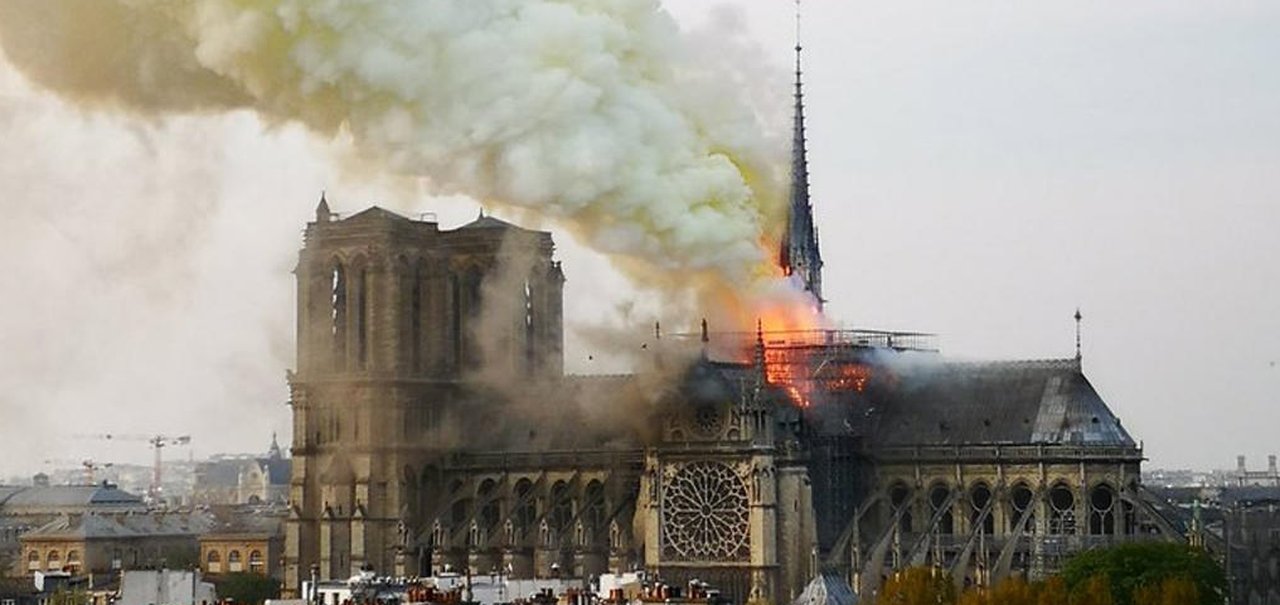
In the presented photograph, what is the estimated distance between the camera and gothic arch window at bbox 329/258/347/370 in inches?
6639

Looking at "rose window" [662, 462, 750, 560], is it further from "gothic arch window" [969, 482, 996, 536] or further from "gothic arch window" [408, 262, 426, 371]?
"gothic arch window" [408, 262, 426, 371]

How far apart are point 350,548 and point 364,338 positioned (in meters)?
9.61

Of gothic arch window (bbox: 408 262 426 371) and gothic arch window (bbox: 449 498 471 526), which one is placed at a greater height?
gothic arch window (bbox: 408 262 426 371)

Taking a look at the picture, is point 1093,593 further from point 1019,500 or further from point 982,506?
point 982,506

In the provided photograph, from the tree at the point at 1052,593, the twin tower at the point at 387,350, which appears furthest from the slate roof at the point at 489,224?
the tree at the point at 1052,593

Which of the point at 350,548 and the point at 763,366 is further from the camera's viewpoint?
the point at 350,548

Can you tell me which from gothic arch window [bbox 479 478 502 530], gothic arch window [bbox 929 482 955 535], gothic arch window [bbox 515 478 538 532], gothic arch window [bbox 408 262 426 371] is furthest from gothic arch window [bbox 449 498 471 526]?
gothic arch window [bbox 929 482 955 535]

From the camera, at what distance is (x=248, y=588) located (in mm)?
166375

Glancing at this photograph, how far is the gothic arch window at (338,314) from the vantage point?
553ft

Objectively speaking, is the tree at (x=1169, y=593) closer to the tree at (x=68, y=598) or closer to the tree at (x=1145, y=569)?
the tree at (x=1145, y=569)

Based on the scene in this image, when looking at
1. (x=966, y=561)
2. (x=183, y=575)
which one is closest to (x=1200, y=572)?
(x=966, y=561)

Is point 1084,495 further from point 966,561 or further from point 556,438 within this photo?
point 556,438

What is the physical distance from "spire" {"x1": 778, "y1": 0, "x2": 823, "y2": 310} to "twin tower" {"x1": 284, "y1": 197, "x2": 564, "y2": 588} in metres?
12.6

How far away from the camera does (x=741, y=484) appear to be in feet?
498
